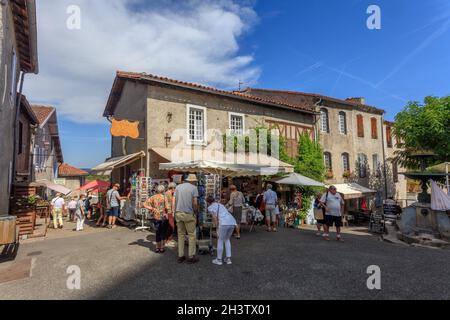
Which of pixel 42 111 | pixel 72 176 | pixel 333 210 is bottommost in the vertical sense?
pixel 333 210

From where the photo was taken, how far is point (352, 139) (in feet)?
64.8

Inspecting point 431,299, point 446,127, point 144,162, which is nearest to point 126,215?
point 144,162

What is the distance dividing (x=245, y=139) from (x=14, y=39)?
32.0ft

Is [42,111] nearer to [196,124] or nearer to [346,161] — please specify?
[196,124]

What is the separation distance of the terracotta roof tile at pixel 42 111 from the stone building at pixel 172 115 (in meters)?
6.20

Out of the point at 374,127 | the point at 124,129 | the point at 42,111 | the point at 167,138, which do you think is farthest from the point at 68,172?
the point at 374,127

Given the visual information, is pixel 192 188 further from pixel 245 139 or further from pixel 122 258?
pixel 245 139

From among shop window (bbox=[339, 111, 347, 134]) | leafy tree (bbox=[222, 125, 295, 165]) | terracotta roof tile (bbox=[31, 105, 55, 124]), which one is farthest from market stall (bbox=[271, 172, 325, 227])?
terracotta roof tile (bbox=[31, 105, 55, 124])

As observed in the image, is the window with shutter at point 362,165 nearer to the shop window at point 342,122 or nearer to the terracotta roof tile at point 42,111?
the shop window at point 342,122

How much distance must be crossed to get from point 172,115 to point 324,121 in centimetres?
1118

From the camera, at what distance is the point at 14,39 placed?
945 cm

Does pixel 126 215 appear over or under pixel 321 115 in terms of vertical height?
under

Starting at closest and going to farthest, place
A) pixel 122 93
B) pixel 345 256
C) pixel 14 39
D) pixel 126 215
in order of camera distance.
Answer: pixel 345 256 < pixel 14 39 < pixel 126 215 < pixel 122 93
